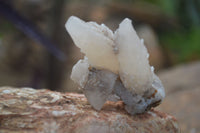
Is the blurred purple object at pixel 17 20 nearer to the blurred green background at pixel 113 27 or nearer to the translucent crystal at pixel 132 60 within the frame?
the blurred green background at pixel 113 27

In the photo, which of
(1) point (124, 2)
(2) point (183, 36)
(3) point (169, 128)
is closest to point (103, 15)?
(1) point (124, 2)

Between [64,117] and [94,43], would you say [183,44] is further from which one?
[64,117]

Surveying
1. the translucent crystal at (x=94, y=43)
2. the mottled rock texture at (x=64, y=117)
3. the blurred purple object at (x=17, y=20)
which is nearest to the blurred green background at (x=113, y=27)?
the blurred purple object at (x=17, y=20)

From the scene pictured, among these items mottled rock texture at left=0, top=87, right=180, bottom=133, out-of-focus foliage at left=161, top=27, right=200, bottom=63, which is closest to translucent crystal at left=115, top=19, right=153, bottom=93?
mottled rock texture at left=0, top=87, right=180, bottom=133

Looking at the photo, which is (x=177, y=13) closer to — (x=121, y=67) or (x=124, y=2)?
(x=124, y=2)

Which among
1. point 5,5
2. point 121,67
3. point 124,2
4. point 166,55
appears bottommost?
point 166,55

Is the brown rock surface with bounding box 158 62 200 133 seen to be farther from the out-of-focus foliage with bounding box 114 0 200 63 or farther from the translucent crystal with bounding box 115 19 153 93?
the out-of-focus foliage with bounding box 114 0 200 63
